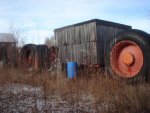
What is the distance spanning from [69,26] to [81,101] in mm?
5145

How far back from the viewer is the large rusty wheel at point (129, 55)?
7.14 metres

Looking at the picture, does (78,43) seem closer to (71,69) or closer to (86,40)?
(86,40)

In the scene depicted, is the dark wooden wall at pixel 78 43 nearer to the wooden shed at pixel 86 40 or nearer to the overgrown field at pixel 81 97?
the wooden shed at pixel 86 40

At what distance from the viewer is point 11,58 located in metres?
9.05

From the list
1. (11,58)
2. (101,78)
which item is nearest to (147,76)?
(101,78)

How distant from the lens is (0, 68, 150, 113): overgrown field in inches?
209

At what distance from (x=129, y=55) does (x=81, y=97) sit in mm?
2109

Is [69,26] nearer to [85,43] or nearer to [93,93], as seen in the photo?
[85,43]

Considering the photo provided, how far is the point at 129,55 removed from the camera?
7.56 meters

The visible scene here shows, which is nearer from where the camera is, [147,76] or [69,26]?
[147,76]

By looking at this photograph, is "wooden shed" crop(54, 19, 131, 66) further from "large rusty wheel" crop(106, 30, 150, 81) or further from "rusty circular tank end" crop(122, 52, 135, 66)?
"rusty circular tank end" crop(122, 52, 135, 66)

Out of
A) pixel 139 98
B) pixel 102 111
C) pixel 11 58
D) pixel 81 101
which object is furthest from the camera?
pixel 11 58

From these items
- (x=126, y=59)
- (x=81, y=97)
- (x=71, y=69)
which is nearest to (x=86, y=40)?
(x=71, y=69)

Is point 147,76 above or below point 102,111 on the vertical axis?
above
